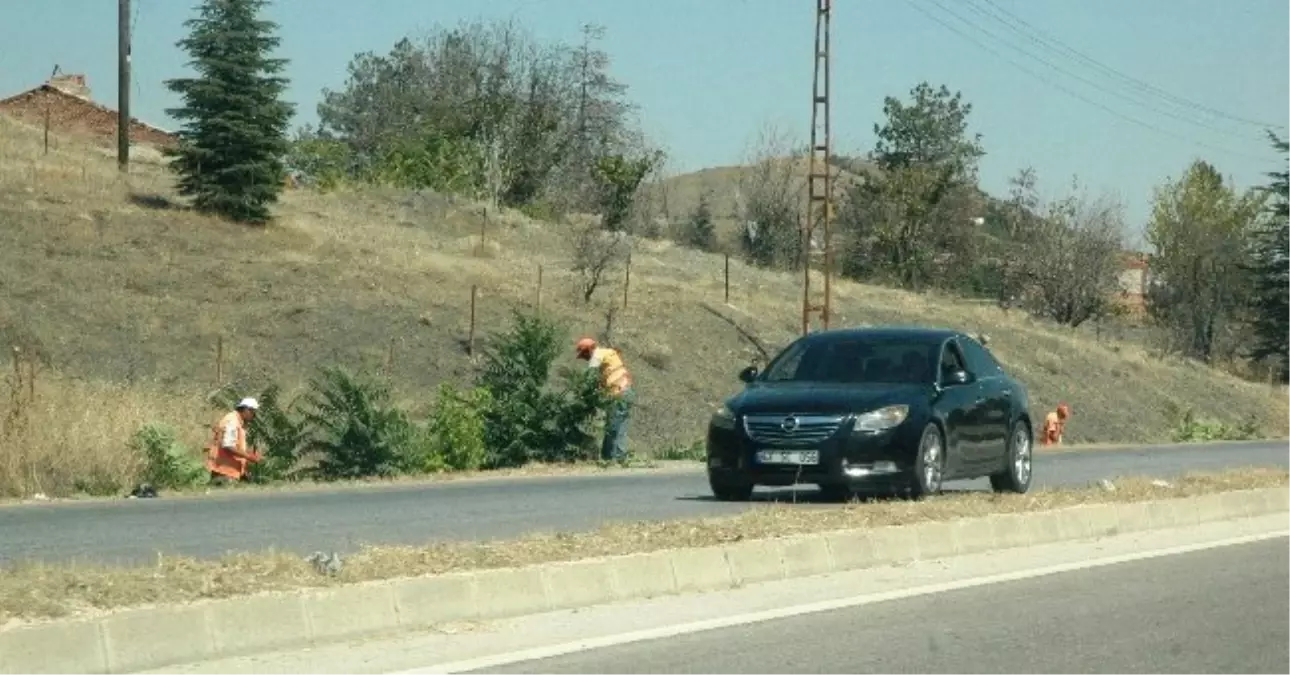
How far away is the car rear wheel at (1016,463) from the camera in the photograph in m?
19.1

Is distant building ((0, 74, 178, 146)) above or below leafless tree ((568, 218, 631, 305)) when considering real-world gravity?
above

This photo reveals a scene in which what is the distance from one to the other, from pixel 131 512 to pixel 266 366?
68.2ft

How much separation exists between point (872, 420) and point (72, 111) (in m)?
69.8

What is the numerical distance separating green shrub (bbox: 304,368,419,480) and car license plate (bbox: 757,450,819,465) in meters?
7.47

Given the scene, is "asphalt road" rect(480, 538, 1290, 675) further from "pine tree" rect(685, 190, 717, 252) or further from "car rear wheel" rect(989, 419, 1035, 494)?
"pine tree" rect(685, 190, 717, 252)

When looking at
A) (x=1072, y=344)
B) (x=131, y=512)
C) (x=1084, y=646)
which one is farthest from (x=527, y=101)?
(x=1084, y=646)

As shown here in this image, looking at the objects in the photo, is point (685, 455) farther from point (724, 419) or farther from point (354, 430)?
point (724, 419)

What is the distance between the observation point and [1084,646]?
33.7ft

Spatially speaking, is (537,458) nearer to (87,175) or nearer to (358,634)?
(358,634)

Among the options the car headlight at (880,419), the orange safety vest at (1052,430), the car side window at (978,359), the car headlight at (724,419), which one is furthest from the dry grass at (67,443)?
the orange safety vest at (1052,430)

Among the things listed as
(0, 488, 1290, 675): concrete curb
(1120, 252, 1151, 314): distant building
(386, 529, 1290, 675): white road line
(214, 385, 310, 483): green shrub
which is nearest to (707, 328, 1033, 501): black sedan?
(0, 488, 1290, 675): concrete curb

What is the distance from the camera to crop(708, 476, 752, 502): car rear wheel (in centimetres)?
1778

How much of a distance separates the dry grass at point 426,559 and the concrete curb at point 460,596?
24 cm

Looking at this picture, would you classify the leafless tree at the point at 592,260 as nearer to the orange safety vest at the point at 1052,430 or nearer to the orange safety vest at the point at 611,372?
the orange safety vest at the point at 1052,430
